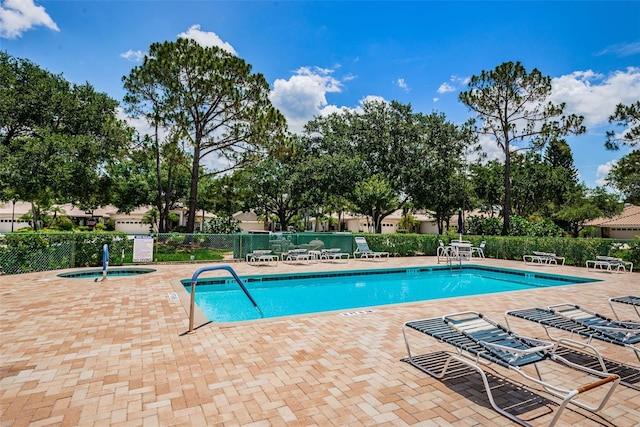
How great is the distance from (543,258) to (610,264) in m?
2.49

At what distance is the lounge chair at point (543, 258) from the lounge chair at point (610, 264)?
1.26 meters

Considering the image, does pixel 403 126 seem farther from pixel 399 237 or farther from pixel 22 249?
pixel 22 249

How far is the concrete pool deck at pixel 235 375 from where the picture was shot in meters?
3.14

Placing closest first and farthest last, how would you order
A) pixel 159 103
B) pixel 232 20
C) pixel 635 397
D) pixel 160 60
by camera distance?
pixel 635 397
pixel 232 20
pixel 160 60
pixel 159 103

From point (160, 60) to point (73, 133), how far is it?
777cm

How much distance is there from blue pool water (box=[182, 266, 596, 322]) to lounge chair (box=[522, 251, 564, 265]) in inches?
126

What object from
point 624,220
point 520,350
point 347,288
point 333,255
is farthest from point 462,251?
point 624,220

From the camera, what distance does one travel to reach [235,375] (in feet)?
12.9

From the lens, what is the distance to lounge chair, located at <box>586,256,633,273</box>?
14.4 m

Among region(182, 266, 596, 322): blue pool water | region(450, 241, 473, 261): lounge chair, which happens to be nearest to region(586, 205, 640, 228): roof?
region(450, 241, 473, 261): lounge chair

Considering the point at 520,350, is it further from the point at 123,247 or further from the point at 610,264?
the point at 610,264

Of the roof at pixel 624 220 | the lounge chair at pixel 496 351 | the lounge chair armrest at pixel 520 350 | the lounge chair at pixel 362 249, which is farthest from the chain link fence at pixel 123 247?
the roof at pixel 624 220

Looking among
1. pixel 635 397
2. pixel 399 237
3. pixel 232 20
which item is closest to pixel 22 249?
pixel 232 20

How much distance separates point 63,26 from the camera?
11422mm
